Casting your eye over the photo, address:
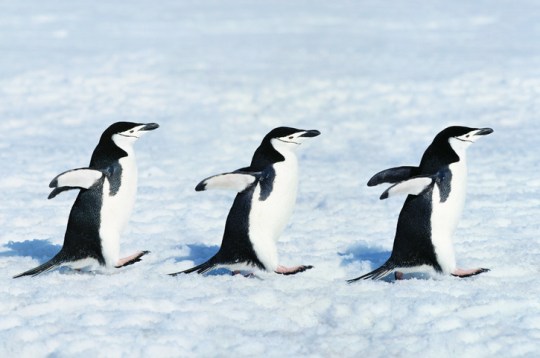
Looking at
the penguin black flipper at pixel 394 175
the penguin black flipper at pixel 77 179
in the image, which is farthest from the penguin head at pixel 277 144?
the penguin black flipper at pixel 77 179

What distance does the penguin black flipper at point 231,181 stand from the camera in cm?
384

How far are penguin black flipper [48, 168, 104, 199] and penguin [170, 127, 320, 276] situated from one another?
1.79 ft

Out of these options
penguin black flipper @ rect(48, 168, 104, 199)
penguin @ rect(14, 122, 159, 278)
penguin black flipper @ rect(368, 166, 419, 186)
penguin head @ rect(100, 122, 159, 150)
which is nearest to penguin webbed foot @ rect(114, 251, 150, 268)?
penguin @ rect(14, 122, 159, 278)

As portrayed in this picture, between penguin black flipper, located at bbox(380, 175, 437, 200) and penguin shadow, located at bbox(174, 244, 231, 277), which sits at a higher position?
penguin black flipper, located at bbox(380, 175, 437, 200)

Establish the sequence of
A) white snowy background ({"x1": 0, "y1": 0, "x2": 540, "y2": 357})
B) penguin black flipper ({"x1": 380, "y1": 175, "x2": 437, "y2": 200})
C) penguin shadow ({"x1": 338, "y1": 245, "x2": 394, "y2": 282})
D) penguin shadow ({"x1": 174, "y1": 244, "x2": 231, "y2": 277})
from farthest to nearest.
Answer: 1. penguin shadow ({"x1": 338, "y1": 245, "x2": 394, "y2": 282})
2. penguin shadow ({"x1": 174, "y1": 244, "x2": 231, "y2": 277})
3. penguin black flipper ({"x1": 380, "y1": 175, "x2": 437, "y2": 200})
4. white snowy background ({"x1": 0, "y1": 0, "x2": 540, "y2": 357})

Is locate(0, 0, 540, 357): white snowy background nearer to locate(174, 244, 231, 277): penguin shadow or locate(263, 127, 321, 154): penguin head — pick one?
locate(174, 244, 231, 277): penguin shadow

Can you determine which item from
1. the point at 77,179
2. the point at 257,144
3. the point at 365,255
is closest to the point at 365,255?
the point at 365,255

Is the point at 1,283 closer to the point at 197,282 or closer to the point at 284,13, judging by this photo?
the point at 197,282

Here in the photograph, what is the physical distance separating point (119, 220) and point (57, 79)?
6.67 meters

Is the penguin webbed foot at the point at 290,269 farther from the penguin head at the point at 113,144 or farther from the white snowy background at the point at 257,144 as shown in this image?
the penguin head at the point at 113,144

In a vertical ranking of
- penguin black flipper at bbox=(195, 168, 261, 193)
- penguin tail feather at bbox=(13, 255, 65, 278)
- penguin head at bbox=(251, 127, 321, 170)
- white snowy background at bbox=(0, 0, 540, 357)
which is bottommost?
white snowy background at bbox=(0, 0, 540, 357)

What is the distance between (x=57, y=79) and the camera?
1040cm

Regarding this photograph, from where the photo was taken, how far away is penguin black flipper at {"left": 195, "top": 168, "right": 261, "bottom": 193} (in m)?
3.84

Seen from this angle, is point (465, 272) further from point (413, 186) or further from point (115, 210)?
point (115, 210)
